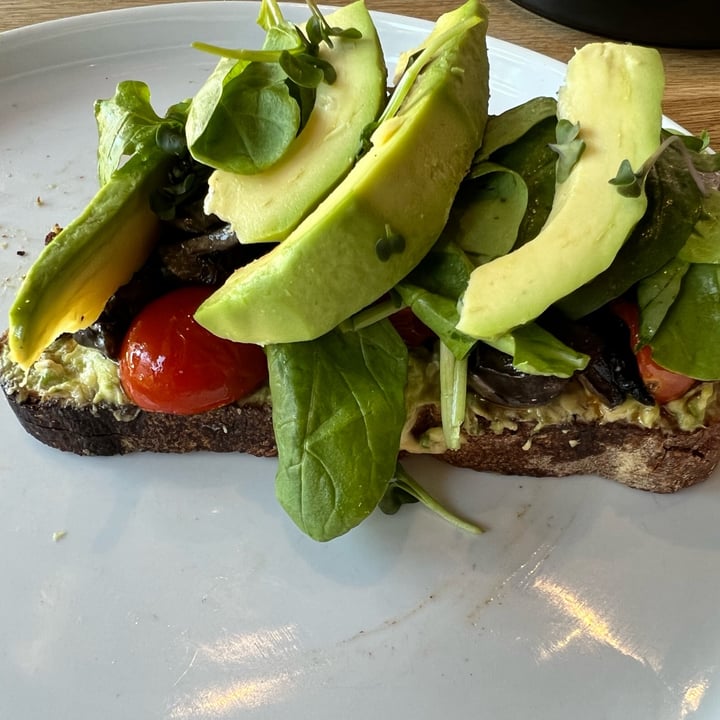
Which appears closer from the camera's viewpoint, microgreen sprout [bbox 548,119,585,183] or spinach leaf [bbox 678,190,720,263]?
microgreen sprout [bbox 548,119,585,183]

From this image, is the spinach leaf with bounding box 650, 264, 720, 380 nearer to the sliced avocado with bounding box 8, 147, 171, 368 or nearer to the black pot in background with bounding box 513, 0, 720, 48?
the sliced avocado with bounding box 8, 147, 171, 368

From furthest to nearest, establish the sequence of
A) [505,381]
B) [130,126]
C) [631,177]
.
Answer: [130,126] < [505,381] < [631,177]

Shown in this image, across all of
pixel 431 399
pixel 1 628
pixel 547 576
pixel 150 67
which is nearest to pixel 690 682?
pixel 547 576

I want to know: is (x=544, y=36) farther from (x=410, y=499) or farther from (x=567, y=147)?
(x=410, y=499)

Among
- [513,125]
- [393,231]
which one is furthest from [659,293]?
[393,231]

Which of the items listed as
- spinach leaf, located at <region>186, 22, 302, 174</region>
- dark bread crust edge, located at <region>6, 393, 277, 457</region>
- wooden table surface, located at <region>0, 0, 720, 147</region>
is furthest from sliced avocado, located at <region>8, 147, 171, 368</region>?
wooden table surface, located at <region>0, 0, 720, 147</region>

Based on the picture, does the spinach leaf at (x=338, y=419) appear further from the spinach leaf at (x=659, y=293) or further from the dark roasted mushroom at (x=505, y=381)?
the spinach leaf at (x=659, y=293)

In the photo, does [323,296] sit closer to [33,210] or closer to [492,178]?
[492,178]
